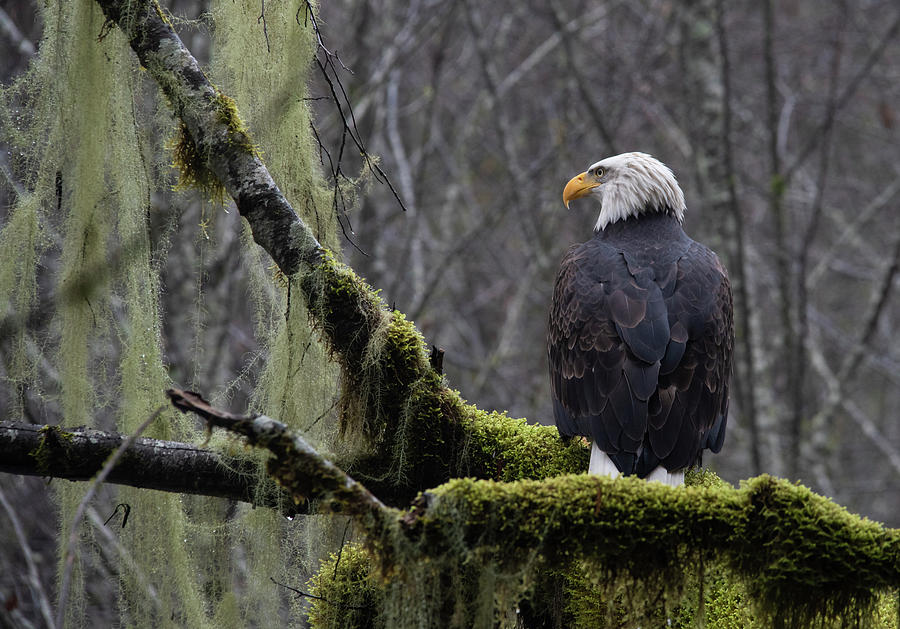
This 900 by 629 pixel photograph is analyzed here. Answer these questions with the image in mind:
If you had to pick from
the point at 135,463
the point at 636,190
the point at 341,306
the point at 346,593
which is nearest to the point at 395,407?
the point at 341,306

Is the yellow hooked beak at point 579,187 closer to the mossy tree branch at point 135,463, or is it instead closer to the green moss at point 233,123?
the green moss at point 233,123

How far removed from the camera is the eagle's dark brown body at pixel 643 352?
3.90 meters

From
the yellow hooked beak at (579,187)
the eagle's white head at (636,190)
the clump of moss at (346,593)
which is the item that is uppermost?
the yellow hooked beak at (579,187)

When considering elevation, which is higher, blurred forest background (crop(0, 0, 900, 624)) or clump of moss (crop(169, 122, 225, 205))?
blurred forest background (crop(0, 0, 900, 624))

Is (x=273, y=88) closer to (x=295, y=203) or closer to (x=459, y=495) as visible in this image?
(x=295, y=203)

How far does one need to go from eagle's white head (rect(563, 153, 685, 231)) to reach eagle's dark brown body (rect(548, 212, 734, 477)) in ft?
2.31

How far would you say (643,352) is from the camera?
4020 mm

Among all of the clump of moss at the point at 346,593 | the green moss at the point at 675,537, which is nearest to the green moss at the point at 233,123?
the green moss at the point at 675,537

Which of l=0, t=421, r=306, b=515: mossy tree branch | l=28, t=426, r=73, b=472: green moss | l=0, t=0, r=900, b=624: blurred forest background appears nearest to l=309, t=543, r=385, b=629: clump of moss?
l=0, t=421, r=306, b=515: mossy tree branch

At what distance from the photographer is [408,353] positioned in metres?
3.12

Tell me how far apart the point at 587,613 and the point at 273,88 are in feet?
7.29

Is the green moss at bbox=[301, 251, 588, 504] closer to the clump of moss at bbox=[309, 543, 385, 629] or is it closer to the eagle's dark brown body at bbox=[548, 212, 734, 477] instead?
the clump of moss at bbox=[309, 543, 385, 629]

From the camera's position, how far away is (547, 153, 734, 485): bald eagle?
3.89 meters

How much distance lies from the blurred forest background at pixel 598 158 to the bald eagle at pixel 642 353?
167 cm
